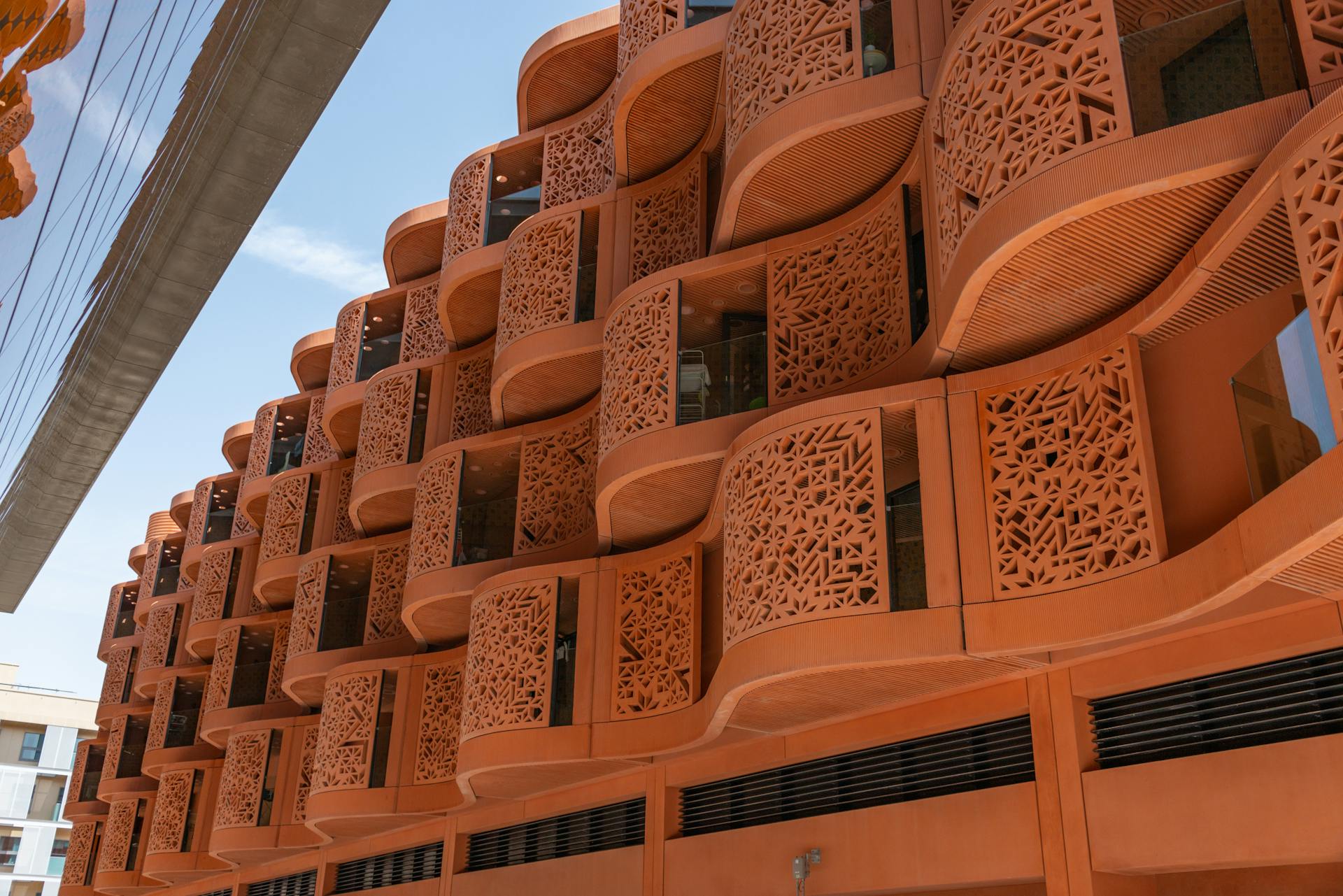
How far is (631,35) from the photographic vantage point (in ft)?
53.7

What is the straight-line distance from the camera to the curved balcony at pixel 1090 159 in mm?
7777

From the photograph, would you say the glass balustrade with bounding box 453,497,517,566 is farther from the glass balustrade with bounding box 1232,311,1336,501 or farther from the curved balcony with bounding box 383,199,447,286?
the glass balustrade with bounding box 1232,311,1336,501

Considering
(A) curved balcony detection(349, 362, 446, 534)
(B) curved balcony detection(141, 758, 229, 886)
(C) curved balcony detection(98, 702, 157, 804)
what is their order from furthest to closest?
(C) curved balcony detection(98, 702, 157, 804) → (B) curved balcony detection(141, 758, 229, 886) → (A) curved balcony detection(349, 362, 446, 534)

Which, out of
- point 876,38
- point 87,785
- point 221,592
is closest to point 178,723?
point 221,592

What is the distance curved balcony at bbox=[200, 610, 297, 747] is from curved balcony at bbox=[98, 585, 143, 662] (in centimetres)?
1077

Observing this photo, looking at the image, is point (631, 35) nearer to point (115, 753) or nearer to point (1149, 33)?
point (1149, 33)

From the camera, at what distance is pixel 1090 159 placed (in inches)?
322

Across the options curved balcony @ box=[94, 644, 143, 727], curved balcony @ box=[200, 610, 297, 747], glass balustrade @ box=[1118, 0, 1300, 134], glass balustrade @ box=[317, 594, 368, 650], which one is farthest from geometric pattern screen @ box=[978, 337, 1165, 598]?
curved balcony @ box=[94, 644, 143, 727]

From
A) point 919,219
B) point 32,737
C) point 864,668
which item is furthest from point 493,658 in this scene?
point 32,737

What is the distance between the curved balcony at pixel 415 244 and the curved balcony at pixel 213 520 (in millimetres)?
8243

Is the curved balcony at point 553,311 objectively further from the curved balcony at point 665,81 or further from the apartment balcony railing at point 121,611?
the apartment balcony railing at point 121,611

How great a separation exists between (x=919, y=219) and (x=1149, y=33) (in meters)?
4.01

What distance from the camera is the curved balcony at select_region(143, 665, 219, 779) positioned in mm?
26906

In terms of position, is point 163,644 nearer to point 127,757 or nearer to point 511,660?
point 127,757
